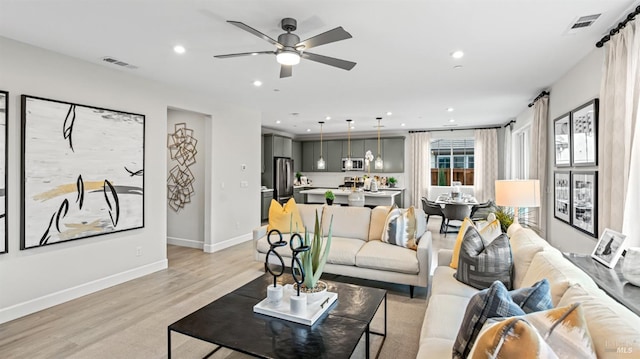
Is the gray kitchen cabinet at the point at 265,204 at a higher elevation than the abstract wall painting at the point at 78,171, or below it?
below

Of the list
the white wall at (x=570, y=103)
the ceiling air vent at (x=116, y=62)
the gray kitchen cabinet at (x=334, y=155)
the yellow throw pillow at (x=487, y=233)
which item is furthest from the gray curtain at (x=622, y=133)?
the gray kitchen cabinet at (x=334, y=155)

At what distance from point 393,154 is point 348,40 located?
6879 mm

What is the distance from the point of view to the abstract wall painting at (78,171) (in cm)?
300

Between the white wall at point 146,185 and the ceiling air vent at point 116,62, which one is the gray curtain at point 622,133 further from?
the white wall at point 146,185

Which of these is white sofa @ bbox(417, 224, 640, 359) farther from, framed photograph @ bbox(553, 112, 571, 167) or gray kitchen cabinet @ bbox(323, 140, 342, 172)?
gray kitchen cabinet @ bbox(323, 140, 342, 172)

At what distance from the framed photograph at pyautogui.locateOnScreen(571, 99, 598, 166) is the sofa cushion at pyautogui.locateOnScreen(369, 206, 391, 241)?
2202 millimetres

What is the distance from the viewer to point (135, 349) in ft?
7.80

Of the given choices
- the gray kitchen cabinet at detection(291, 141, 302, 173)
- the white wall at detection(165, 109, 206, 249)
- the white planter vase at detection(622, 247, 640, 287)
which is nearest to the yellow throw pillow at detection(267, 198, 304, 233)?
the white wall at detection(165, 109, 206, 249)

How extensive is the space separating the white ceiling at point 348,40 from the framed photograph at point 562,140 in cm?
61

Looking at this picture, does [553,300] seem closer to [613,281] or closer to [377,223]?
[613,281]

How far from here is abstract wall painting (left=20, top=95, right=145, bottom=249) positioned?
300cm

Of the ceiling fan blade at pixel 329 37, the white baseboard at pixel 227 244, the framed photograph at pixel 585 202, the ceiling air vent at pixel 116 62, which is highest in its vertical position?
the ceiling air vent at pixel 116 62

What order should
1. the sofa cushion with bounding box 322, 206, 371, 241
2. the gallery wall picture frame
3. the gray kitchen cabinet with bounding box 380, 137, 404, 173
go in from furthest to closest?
the gray kitchen cabinet with bounding box 380, 137, 404, 173
the sofa cushion with bounding box 322, 206, 371, 241
the gallery wall picture frame

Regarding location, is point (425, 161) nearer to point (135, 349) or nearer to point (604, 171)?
point (604, 171)
